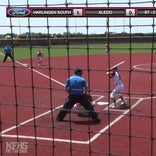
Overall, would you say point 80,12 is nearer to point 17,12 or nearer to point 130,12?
point 130,12

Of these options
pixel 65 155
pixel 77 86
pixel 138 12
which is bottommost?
pixel 65 155

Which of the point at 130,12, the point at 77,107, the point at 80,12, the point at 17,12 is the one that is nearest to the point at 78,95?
the point at 77,107

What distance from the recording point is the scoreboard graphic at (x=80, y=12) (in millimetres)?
5500

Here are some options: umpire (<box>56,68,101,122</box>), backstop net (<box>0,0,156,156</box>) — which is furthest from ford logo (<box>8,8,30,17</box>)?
umpire (<box>56,68,101,122</box>)

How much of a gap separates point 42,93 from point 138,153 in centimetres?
736

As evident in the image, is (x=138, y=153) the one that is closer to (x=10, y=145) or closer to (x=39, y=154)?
(x=39, y=154)

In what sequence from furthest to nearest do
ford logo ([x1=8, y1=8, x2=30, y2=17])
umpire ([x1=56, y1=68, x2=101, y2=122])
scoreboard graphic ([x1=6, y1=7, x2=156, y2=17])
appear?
1. umpire ([x1=56, y1=68, x2=101, y2=122])
2. ford logo ([x1=8, y1=8, x2=30, y2=17])
3. scoreboard graphic ([x1=6, y1=7, x2=156, y2=17])

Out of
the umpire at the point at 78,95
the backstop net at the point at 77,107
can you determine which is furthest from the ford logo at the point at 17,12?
the umpire at the point at 78,95

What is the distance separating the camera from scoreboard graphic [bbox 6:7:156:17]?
18.0ft

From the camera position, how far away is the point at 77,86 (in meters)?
10.3

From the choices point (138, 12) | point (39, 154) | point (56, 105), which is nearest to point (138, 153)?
point (39, 154)

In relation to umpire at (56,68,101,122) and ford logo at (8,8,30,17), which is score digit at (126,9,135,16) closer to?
ford logo at (8,8,30,17)

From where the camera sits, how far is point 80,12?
580 cm

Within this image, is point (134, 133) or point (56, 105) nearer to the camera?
point (134, 133)
